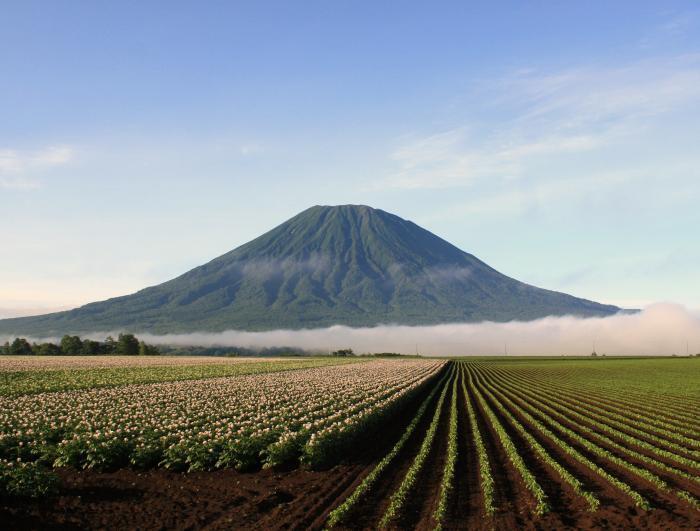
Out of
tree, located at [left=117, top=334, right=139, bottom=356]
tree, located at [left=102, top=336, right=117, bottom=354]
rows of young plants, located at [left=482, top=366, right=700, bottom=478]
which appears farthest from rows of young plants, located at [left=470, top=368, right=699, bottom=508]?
tree, located at [left=102, top=336, right=117, bottom=354]

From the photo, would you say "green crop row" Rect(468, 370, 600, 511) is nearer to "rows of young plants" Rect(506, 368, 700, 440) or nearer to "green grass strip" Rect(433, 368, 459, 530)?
"green grass strip" Rect(433, 368, 459, 530)

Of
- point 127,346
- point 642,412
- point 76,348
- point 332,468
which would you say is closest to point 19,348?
point 76,348

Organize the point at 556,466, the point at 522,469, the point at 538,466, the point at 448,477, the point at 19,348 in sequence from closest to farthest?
the point at 448,477, the point at 522,469, the point at 556,466, the point at 538,466, the point at 19,348

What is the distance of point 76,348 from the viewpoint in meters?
119

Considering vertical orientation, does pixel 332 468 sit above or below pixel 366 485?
below

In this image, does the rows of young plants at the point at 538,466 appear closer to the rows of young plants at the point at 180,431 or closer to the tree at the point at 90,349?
the rows of young plants at the point at 180,431

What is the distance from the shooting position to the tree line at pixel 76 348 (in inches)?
4579

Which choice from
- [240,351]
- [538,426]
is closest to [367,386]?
[538,426]

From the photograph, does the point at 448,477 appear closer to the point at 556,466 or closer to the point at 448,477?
the point at 448,477

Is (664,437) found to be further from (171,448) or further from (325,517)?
(171,448)

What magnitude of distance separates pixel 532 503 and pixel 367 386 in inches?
993

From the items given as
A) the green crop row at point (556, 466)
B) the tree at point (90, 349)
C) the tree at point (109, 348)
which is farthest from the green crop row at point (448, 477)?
the tree at point (109, 348)

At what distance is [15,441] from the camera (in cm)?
1767

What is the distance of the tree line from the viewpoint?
382ft
